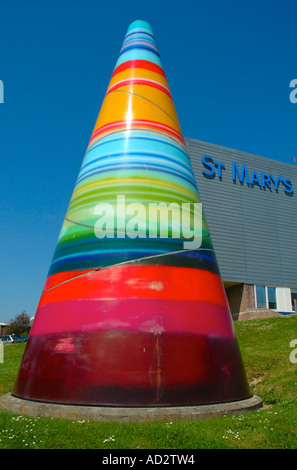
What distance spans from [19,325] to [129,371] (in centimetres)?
5361

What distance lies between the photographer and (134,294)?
462 cm

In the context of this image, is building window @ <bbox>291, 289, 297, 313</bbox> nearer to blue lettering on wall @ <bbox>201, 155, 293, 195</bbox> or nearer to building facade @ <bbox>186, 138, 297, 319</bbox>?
building facade @ <bbox>186, 138, 297, 319</bbox>

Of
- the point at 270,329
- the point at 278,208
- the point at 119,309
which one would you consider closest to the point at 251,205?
the point at 278,208

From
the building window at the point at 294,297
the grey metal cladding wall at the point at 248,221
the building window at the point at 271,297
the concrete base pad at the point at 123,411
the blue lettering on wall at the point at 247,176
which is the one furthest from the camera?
the building window at the point at 294,297

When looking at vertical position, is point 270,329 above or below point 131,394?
above

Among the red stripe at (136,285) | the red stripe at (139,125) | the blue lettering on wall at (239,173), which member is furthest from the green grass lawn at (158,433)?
the blue lettering on wall at (239,173)

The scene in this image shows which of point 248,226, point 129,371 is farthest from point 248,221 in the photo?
point 129,371

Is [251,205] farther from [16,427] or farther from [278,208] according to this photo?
[16,427]

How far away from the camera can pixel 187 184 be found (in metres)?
5.90

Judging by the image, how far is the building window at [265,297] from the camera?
2602cm

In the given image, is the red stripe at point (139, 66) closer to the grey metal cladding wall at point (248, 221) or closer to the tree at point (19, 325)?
A: the grey metal cladding wall at point (248, 221)

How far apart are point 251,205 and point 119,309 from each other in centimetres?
2530

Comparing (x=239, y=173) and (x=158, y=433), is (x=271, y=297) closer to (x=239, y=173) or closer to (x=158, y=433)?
(x=239, y=173)

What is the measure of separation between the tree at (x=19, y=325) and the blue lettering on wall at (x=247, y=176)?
129 feet
